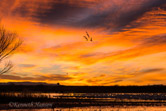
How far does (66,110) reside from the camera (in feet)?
99.7

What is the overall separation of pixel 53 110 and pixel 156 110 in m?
12.4

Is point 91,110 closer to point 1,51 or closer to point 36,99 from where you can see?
point 36,99

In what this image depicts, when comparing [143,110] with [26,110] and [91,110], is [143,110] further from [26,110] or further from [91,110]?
[26,110]

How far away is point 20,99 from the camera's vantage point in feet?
141

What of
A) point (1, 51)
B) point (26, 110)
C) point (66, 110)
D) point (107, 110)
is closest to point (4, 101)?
point (1, 51)

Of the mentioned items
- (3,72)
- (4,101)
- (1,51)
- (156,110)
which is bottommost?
(156,110)

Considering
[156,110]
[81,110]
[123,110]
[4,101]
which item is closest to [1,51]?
Answer: [4,101]

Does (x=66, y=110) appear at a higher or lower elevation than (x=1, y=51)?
lower

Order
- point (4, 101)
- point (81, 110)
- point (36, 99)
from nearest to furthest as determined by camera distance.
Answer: point (81, 110) < point (4, 101) < point (36, 99)

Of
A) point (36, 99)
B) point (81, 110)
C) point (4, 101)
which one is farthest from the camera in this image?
point (36, 99)

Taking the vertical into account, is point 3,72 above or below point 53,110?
above

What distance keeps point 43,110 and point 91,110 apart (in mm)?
5663

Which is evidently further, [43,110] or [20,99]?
[20,99]

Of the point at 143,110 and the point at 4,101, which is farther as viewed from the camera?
the point at 4,101
